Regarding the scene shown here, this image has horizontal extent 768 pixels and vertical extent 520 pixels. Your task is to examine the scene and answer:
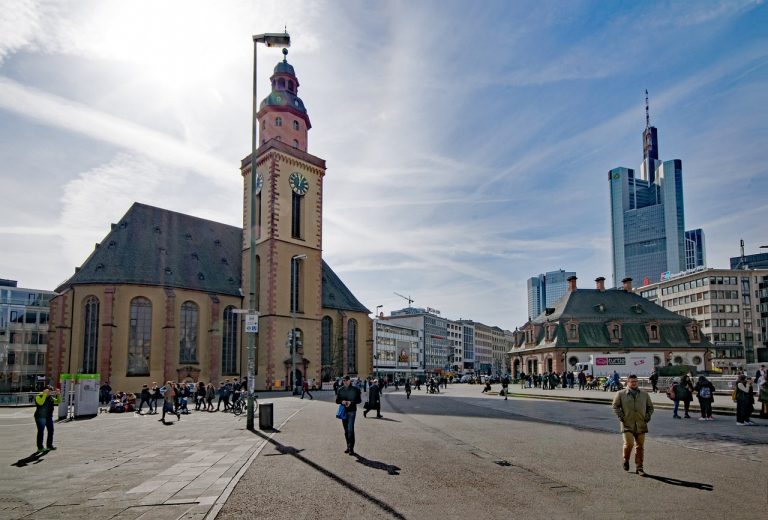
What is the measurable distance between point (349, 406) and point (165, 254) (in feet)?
149

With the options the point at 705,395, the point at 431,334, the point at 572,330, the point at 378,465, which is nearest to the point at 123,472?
the point at 378,465

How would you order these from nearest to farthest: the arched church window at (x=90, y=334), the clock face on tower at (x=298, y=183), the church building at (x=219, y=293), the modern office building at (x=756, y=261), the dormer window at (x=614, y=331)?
1. the arched church window at (x=90, y=334)
2. the church building at (x=219, y=293)
3. the clock face on tower at (x=298, y=183)
4. the dormer window at (x=614, y=331)
5. the modern office building at (x=756, y=261)

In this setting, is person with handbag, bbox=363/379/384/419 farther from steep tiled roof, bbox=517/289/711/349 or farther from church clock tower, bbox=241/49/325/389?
steep tiled roof, bbox=517/289/711/349

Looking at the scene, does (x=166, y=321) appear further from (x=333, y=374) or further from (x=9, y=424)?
(x=9, y=424)

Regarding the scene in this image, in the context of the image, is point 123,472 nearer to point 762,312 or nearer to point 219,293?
point 219,293

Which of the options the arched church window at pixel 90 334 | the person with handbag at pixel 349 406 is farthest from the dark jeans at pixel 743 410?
the arched church window at pixel 90 334

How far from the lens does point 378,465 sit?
37.6ft

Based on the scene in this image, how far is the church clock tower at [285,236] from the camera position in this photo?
5441 cm

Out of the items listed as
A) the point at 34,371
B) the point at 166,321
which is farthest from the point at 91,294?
the point at 34,371

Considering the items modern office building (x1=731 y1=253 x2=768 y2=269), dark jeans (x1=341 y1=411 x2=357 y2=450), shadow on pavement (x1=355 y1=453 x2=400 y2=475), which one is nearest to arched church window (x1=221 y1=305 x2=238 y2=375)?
dark jeans (x1=341 y1=411 x2=357 y2=450)

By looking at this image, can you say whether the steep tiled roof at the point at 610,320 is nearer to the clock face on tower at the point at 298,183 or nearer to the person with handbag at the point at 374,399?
the clock face on tower at the point at 298,183

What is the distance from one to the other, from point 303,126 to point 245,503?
56.0 meters

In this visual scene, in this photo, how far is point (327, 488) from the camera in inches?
365

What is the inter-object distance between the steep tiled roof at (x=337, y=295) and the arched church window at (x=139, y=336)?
20440 millimetres
